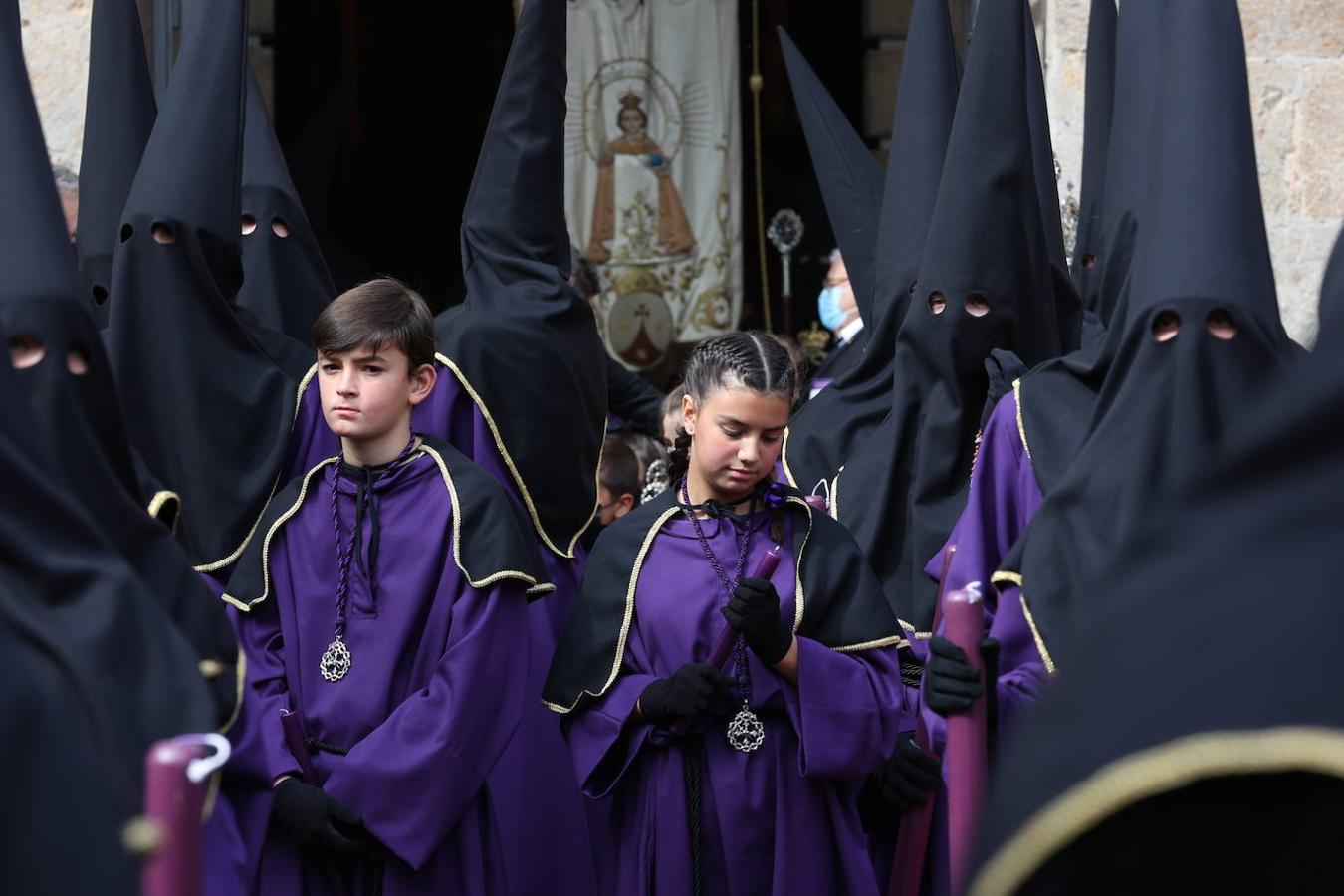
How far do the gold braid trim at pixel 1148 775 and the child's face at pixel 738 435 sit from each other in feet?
8.61

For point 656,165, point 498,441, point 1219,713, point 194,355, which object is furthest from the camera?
point 656,165

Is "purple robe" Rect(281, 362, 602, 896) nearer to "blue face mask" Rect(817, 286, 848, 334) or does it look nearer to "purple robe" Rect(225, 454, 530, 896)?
"purple robe" Rect(225, 454, 530, 896)

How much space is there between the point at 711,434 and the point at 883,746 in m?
0.72

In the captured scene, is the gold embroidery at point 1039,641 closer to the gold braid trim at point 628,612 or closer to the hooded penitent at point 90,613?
the gold braid trim at point 628,612

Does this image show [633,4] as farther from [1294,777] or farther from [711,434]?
[1294,777]

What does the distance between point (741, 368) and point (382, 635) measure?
3.01 feet

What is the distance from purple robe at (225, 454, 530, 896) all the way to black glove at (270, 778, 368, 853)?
0.04m

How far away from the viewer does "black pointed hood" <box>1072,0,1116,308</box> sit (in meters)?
6.08

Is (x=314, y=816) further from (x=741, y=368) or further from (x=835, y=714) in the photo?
(x=741, y=368)

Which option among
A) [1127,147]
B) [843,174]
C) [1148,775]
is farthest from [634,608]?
[843,174]

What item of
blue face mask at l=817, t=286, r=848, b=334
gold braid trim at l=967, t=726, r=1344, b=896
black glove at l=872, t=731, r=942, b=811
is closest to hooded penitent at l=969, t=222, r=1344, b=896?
gold braid trim at l=967, t=726, r=1344, b=896

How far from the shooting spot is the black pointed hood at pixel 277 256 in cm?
541

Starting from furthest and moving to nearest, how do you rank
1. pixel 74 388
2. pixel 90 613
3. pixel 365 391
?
1. pixel 365 391
2. pixel 74 388
3. pixel 90 613

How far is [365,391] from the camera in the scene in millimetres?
3914
